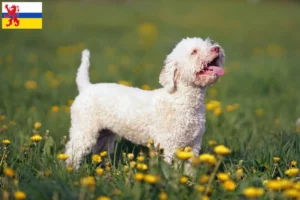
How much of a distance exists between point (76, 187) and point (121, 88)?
1428 mm

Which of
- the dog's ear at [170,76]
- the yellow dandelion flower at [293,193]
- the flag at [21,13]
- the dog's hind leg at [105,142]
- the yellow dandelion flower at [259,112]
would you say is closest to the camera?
the yellow dandelion flower at [293,193]

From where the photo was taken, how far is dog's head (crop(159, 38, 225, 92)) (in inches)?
148

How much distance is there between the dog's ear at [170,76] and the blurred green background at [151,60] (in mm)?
1010

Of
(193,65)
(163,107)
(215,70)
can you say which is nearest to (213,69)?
(215,70)

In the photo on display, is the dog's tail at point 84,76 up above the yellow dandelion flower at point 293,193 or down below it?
above

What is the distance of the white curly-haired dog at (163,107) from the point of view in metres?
3.83

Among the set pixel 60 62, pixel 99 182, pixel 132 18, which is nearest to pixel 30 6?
pixel 60 62

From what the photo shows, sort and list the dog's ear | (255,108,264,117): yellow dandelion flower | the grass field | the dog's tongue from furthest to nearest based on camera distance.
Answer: (255,108,264,117): yellow dandelion flower < the dog's ear < the dog's tongue < the grass field

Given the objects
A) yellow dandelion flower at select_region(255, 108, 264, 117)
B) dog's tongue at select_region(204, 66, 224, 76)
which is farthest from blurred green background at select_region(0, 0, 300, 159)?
dog's tongue at select_region(204, 66, 224, 76)

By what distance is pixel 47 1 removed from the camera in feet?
72.9

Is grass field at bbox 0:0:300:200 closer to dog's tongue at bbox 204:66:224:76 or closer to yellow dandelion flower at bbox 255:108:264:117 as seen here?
yellow dandelion flower at bbox 255:108:264:117

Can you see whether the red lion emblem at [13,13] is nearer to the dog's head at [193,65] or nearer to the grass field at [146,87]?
the grass field at [146,87]

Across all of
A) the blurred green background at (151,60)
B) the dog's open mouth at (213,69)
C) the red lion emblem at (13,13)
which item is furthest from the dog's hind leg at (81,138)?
the red lion emblem at (13,13)

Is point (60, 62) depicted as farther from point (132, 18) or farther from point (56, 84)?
point (132, 18)
